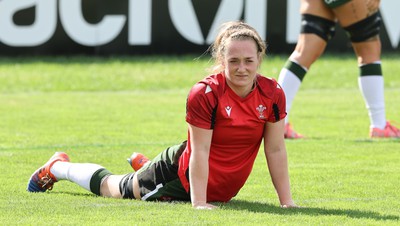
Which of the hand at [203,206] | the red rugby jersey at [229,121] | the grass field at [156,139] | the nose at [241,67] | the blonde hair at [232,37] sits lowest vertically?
the grass field at [156,139]

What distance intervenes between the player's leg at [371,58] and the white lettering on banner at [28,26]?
7.38m

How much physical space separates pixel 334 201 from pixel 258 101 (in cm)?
93

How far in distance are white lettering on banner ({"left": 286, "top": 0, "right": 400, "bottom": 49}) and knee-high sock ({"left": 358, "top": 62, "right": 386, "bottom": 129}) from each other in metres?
7.11

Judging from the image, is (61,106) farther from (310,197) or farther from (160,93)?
(310,197)

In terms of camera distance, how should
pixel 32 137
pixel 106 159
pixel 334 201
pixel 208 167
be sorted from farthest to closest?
pixel 32 137 < pixel 106 159 < pixel 334 201 < pixel 208 167

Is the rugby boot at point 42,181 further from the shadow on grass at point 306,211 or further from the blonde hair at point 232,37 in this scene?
the blonde hair at point 232,37

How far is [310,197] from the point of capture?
24.0ft

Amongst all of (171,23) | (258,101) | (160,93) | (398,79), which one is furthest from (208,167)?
(171,23)

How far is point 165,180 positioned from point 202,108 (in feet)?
2.04

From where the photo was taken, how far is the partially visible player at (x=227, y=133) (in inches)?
259

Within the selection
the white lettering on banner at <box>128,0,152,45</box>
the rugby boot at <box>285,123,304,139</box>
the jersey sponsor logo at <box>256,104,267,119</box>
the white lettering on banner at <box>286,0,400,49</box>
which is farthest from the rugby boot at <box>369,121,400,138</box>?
the white lettering on banner at <box>128,0,152,45</box>

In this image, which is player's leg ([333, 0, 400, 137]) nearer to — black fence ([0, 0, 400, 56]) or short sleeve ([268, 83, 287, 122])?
short sleeve ([268, 83, 287, 122])

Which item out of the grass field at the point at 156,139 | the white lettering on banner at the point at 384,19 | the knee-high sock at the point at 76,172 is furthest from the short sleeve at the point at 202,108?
the white lettering on banner at the point at 384,19

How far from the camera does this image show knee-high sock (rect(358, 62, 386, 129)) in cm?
1038
